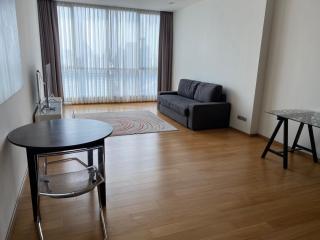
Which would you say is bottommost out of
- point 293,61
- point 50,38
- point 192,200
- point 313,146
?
point 192,200

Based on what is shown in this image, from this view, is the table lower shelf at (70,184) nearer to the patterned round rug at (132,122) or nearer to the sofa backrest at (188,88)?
the patterned round rug at (132,122)

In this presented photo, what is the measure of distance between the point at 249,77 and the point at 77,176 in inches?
136

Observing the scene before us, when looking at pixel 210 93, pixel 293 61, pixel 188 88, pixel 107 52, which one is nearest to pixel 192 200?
pixel 293 61

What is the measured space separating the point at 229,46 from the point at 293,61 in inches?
A: 54.6

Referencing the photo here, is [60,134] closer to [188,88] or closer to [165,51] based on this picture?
[188,88]

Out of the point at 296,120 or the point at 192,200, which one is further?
the point at 296,120

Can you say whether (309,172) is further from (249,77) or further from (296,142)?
(249,77)

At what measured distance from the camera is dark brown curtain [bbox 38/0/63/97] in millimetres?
5805

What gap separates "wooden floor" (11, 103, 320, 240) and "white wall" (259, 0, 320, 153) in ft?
2.68

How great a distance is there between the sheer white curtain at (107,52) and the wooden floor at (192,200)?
351 cm

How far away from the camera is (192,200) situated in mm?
2396

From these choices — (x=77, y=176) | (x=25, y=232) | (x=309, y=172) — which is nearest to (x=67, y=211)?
(x=25, y=232)

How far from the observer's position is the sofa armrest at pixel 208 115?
4.61 meters

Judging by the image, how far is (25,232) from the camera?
189 centimetres
